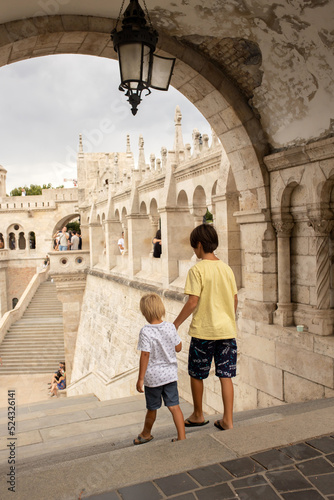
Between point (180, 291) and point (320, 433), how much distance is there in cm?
631

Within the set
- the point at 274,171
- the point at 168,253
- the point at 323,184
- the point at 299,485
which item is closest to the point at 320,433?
the point at 299,485

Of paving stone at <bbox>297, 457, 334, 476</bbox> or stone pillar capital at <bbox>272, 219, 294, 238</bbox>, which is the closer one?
paving stone at <bbox>297, 457, 334, 476</bbox>

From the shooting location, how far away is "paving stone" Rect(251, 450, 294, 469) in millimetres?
2510

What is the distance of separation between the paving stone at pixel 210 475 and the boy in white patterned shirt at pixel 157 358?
1.89 ft

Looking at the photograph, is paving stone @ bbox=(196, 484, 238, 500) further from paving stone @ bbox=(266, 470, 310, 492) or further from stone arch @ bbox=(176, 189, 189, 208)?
stone arch @ bbox=(176, 189, 189, 208)

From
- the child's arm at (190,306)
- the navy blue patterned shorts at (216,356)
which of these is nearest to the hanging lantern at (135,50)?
the child's arm at (190,306)

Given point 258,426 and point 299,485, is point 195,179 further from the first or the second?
point 299,485

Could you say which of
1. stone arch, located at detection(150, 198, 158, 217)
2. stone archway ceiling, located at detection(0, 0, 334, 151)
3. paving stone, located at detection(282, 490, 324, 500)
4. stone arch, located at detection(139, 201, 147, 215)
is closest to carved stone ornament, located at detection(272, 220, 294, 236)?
stone archway ceiling, located at detection(0, 0, 334, 151)

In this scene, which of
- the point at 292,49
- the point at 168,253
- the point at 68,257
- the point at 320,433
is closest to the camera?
the point at 320,433

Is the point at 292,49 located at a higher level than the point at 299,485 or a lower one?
higher

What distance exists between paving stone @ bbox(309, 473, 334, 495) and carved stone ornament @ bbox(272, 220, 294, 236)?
2.93m

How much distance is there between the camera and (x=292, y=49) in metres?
4.33

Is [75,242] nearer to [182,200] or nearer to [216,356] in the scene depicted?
[182,200]

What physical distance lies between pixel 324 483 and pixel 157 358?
1.25 meters
